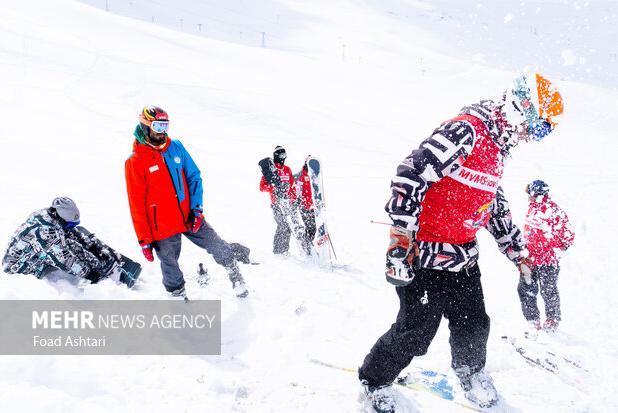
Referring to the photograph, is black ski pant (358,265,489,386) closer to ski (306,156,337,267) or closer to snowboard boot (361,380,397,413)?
snowboard boot (361,380,397,413)

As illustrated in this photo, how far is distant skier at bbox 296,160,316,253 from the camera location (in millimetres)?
7871

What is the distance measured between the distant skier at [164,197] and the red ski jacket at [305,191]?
3.21 meters

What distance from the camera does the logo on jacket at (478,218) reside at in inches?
123

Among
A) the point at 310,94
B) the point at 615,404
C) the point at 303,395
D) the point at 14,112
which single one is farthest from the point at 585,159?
the point at 14,112

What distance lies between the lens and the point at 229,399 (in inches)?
122

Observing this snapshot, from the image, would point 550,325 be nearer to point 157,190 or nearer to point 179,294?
point 179,294

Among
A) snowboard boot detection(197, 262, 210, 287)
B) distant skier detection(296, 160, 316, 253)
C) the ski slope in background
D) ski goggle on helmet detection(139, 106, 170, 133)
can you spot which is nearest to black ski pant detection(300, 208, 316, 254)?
distant skier detection(296, 160, 316, 253)

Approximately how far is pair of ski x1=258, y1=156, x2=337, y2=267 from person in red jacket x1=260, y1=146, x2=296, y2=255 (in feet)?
0.10

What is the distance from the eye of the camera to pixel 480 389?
330 centimetres

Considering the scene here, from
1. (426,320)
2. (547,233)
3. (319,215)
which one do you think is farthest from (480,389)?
(319,215)

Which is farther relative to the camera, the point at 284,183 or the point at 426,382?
the point at 284,183

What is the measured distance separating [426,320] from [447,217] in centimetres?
72

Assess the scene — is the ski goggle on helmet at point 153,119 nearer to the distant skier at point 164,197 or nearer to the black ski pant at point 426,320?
the distant skier at point 164,197

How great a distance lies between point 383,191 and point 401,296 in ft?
39.9
